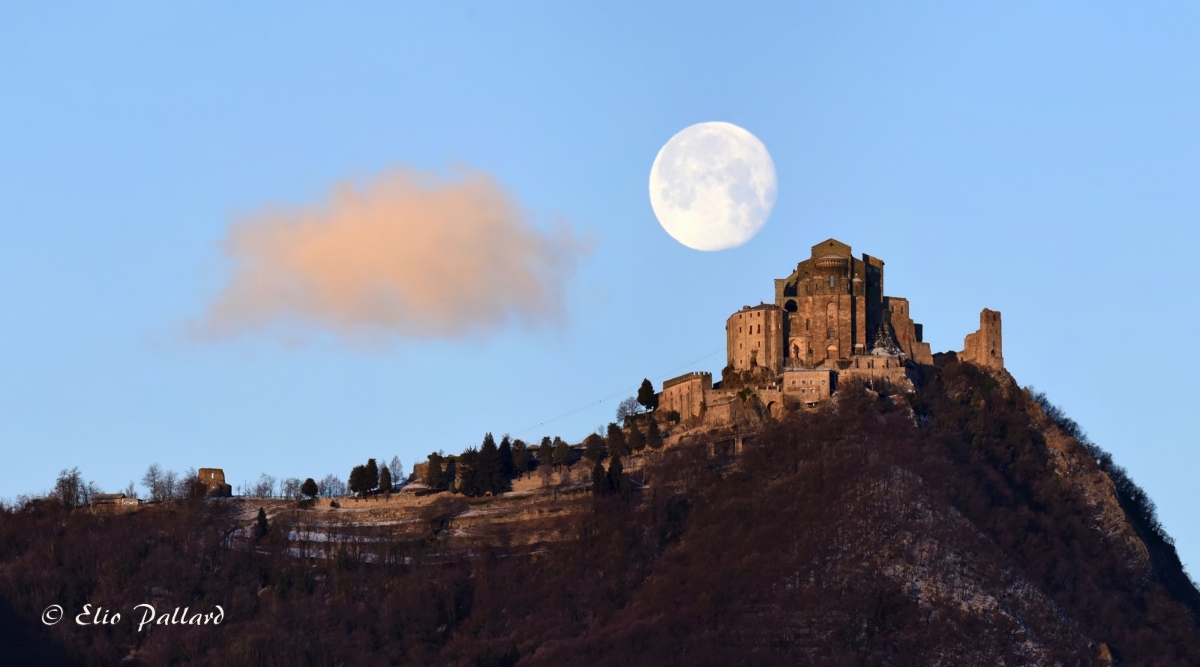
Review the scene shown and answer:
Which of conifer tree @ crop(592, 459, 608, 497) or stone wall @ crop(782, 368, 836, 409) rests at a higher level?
stone wall @ crop(782, 368, 836, 409)

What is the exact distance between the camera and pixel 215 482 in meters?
128

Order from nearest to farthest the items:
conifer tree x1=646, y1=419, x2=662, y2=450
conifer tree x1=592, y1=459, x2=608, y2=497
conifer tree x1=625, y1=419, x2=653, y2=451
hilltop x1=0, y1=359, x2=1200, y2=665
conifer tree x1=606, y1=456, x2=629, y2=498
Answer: hilltop x1=0, y1=359, x2=1200, y2=665 → conifer tree x1=606, y1=456, x2=629, y2=498 → conifer tree x1=592, y1=459, x2=608, y2=497 → conifer tree x1=646, y1=419, x2=662, y2=450 → conifer tree x1=625, y1=419, x2=653, y2=451

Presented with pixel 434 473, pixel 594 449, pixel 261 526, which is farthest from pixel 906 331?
pixel 261 526

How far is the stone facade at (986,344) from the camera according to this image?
12612 cm

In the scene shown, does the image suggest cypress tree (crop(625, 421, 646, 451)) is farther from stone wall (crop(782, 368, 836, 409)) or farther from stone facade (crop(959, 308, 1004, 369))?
stone facade (crop(959, 308, 1004, 369))

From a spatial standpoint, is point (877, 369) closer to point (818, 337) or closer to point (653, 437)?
point (818, 337)

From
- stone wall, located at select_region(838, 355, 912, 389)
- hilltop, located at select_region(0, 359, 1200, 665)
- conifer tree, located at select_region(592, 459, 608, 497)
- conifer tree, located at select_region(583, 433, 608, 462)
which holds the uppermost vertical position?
stone wall, located at select_region(838, 355, 912, 389)

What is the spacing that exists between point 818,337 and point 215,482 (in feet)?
105

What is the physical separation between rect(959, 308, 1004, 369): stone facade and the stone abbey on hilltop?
51mm

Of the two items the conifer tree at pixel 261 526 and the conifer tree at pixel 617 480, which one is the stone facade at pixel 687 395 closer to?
the conifer tree at pixel 617 480

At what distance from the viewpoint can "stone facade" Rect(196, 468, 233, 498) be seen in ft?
419

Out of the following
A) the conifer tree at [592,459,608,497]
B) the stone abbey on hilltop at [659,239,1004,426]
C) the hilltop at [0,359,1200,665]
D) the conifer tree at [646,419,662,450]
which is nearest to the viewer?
the hilltop at [0,359,1200,665]

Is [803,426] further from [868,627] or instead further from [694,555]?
[868,627]

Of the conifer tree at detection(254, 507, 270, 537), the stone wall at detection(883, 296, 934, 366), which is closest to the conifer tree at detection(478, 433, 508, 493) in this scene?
the conifer tree at detection(254, 507, 270, 537)
